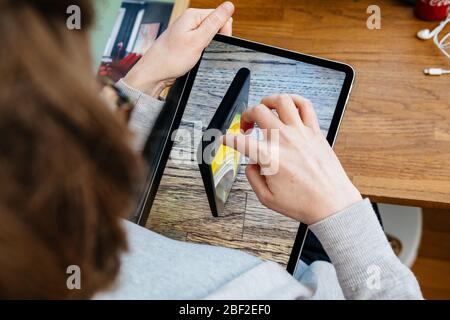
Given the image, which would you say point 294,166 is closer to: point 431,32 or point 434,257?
point 431,32

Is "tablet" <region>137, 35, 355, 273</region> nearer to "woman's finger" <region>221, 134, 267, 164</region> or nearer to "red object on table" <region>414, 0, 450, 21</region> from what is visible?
"woman's finger" <region>221, 134, 267, 164</region>

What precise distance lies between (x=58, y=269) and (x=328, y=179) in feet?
1.19

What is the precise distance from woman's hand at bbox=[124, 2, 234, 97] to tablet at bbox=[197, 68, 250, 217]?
3.5 inches

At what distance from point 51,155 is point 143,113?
43 cm

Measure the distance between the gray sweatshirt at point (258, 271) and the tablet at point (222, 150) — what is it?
0.11 m

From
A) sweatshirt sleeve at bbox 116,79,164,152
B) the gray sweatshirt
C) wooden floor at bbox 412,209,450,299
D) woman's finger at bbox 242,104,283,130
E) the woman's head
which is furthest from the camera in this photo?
wooden floor at bbox 412,209,450,299

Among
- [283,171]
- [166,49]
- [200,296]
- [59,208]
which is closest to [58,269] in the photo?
[59,208]

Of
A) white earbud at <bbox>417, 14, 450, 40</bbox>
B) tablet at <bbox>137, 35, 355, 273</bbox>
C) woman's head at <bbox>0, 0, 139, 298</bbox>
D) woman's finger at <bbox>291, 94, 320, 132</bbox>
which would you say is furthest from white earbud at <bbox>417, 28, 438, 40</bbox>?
woman's head at <bbox>0, 0, 139, 298</bbox>

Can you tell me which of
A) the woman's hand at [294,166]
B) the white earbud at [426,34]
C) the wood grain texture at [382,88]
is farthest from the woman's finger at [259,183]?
the white earbud at [426,34]

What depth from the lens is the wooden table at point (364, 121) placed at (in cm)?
69

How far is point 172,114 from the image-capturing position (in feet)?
2.36

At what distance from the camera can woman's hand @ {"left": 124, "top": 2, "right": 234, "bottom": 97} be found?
0.74 metres

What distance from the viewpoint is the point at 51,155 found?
313mm

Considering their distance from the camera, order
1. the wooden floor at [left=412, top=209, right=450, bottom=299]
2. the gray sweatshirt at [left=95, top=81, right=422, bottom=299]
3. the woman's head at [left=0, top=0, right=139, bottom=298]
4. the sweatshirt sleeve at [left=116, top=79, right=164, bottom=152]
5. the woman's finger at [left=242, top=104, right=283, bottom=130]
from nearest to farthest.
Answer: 1. the woman's head at [left=0, top=0, right=139, bottom=298]
2. the gray sweatshirt at [left=95, top=81, right=422, bottom=299]
3. the woman's finger at [left=242, top=104, right=283, bottom=130]
4. the sweatshirt sleeve at [left=116, top=79, right=164, bottom=152]
5. the wooden floor at [left=412, top=209, right=450, bottom=299]
